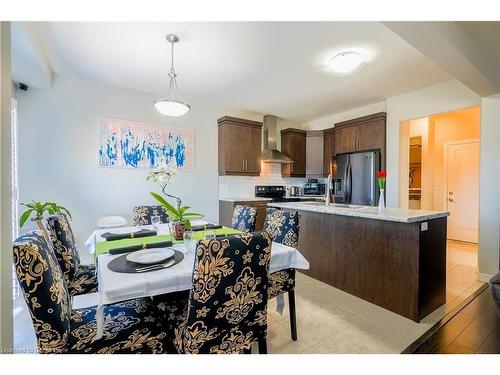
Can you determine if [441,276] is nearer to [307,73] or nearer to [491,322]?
[491,322]

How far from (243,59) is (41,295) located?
2.64 metres

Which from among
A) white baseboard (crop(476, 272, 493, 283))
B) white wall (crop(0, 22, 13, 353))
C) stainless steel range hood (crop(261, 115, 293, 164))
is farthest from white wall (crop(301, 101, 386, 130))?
white wall (crop(0, 22, 13, 353))

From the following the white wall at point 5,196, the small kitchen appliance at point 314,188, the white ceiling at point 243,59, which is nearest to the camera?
the white wall at point 5,196

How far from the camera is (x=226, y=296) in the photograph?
3.67 feet

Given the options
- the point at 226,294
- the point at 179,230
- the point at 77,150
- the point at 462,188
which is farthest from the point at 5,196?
the point at 462,188

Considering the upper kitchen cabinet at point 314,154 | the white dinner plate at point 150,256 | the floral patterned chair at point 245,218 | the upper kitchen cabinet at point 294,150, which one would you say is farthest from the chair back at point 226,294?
the upper kitchen cabinet at point 314,154

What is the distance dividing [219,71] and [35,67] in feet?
6.22

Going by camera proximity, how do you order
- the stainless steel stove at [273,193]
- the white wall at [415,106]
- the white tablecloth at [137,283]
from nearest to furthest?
the white tablecloth at [137,283] → the white wall at [415,106] → the stainless steel stove at [273,193]

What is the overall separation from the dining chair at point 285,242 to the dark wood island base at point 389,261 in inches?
33.9

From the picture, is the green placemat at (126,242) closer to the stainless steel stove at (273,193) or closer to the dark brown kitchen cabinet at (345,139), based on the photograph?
the stainless steel stove at (273,193)

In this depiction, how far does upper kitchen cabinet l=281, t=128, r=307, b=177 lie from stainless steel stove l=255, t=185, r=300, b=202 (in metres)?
0.37

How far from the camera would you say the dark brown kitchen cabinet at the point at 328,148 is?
198 inches
